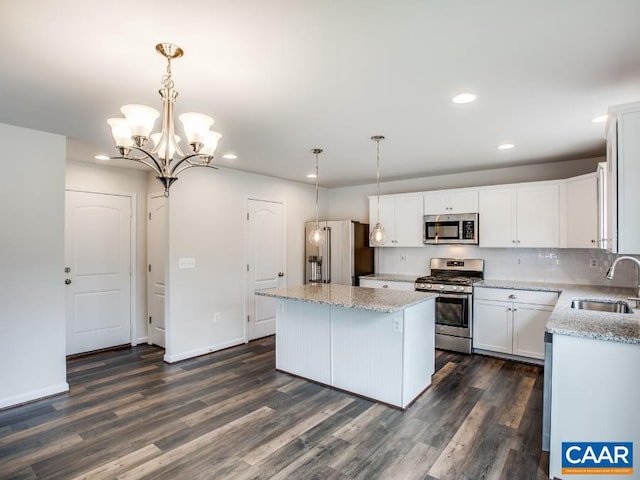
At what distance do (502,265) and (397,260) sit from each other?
5.04 feet

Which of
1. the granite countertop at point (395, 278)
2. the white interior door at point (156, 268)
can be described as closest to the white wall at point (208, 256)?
the white interior door at point (156, 268)

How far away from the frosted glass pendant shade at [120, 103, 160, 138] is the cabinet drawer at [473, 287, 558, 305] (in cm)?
409

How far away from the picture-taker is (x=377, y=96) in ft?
8.30

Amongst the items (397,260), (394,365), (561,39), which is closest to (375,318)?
(394,365)

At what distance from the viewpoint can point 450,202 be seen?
16.7 feet

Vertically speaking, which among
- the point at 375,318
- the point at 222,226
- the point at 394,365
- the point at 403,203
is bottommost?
the point at 394,365

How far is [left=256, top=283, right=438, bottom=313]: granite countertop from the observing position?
2992mm

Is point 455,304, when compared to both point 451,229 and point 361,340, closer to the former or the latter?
point 451,229

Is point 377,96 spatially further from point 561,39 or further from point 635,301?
point 635,301

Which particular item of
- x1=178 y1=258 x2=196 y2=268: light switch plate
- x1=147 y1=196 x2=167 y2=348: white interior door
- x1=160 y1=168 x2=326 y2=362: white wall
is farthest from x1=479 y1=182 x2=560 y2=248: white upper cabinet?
x1=147 y1=196 x2=167 y2=348: white interior door

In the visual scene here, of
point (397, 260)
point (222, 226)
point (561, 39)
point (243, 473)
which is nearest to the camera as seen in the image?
point (561, 39)

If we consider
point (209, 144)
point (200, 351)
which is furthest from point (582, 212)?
point (200, 351)

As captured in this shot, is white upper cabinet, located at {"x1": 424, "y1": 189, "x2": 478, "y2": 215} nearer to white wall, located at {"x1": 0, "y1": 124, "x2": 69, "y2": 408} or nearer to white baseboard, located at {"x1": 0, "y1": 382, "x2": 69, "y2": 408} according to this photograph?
white wall, located at {"x1": 0, "y1": 124, "x2": 69, "y2": 408}

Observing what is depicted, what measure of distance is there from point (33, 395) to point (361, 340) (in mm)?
2945
